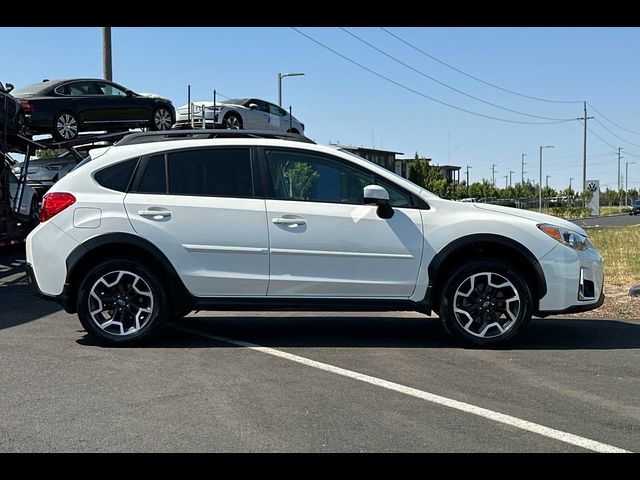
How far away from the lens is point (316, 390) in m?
5.09

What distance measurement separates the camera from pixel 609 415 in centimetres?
459

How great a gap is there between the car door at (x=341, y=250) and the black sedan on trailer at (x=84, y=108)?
9.69 m

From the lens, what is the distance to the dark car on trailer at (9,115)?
11488mm

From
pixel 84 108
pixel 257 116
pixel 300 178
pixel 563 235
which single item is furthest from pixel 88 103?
pixel 563 235

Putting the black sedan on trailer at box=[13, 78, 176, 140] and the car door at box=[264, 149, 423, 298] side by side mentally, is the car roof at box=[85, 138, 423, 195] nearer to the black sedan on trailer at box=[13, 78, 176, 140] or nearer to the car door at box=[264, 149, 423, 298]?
the car door at box=[264, 149, 423, 298]

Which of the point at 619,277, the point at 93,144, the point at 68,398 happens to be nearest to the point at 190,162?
the point at 68,398

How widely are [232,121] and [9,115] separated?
7.47m

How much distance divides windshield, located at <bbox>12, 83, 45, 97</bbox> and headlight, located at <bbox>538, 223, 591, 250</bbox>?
11743 mm

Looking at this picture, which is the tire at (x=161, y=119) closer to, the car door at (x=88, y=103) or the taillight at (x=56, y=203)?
the car door at (x=88, y=103)

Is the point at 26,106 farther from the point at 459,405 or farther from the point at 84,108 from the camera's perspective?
the point at 459,405

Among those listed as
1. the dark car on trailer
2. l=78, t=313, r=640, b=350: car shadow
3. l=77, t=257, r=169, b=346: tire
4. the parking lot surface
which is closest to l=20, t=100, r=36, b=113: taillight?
the dark car on trailer

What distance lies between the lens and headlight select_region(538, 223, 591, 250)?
21.4ft

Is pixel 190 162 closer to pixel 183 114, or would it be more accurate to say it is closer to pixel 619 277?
pixel 619 277

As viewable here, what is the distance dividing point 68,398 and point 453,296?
10.9 ft
